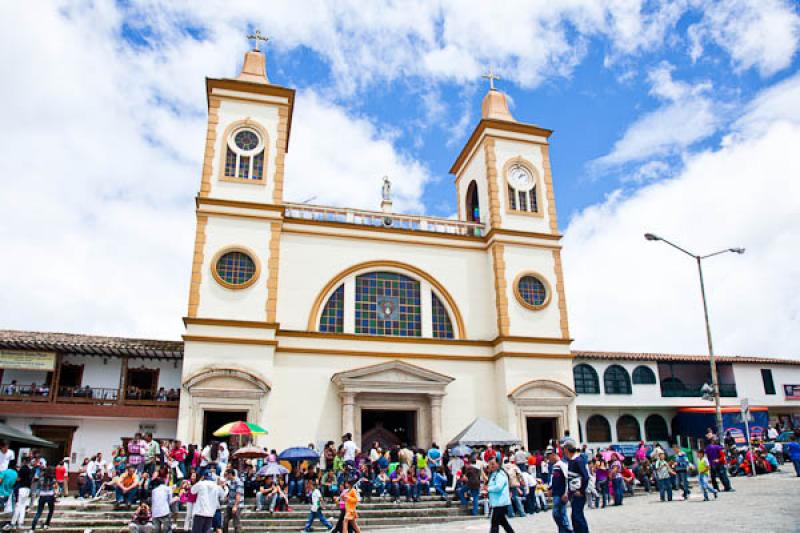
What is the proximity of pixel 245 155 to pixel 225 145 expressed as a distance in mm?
854

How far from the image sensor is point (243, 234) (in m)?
22.7

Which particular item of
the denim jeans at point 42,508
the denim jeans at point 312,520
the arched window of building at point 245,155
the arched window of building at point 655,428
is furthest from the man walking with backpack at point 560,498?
the arched window of building at point 655,428

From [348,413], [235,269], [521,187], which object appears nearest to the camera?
[348,413]

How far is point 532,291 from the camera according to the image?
25359 millimetres

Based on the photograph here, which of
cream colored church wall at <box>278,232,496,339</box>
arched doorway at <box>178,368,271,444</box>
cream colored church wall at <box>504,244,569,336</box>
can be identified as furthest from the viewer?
cream colored church wall at <box>504,244,569,336</box>

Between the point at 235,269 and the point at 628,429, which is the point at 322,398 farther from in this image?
the point at 628,429

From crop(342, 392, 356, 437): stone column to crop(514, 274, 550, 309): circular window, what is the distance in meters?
8.16

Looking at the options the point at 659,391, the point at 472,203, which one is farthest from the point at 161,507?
the point at 659,391

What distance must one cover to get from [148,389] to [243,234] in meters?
7.20

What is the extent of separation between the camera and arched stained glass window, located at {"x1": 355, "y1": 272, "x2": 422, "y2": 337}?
2387 centimetres

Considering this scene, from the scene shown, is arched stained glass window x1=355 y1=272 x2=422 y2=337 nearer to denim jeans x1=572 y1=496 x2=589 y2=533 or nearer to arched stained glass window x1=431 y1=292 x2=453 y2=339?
arched stained glass window x1=431 y1=292 x2=453 y2=339

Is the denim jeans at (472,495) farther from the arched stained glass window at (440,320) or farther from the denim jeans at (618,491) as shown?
the arched stained glass window at (440,320)

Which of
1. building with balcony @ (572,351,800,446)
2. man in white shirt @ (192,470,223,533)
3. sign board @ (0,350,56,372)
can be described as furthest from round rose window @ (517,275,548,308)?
sign board @ (0,350,56,372)

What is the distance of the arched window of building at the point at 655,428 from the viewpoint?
3133cm
